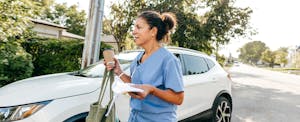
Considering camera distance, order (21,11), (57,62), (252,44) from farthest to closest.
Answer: (252,44) < (57,62) < (21,11)

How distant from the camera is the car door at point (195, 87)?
438 cm

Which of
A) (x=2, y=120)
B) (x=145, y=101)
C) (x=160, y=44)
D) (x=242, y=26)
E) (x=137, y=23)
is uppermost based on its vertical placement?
(x=242, y=26)

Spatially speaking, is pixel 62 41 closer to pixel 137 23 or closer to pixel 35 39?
pixel 35 39

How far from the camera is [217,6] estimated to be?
59.3 feet

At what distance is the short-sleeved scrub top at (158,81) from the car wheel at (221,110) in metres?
3.27

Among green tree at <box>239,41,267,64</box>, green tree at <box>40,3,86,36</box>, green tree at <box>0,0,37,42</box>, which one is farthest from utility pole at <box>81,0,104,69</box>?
green tree at <box>239,41,267,64</box>

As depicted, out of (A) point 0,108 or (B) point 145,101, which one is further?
(A) point 0,108

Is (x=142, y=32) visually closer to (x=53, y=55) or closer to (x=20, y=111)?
(x=20, y=111)

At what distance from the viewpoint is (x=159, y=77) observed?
1852 mm

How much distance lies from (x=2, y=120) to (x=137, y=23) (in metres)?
1.86

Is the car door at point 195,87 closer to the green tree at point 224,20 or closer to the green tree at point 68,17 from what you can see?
the green tree at point 224,20

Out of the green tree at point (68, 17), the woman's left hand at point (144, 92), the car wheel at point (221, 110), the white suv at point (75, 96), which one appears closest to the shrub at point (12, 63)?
the white suv at point (75, 96)

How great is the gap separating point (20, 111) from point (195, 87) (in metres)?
2.73

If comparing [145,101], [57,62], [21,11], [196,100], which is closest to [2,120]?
[145,101]
